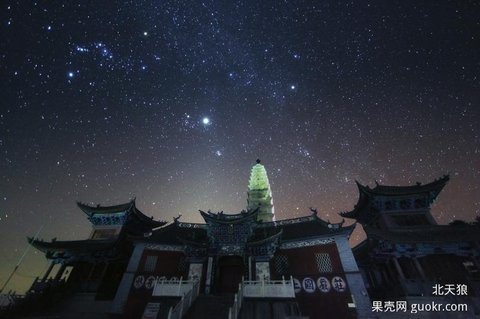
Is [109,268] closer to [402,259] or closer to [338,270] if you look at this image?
[338,270]

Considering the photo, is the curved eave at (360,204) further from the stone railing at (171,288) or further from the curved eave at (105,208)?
the curved eave at (105,208)

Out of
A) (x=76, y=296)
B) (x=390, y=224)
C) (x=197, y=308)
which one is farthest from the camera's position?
(x=390, y=224)

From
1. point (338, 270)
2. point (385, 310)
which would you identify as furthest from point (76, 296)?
point (385, 310)

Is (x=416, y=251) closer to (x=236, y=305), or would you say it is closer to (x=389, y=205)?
(x=389, y=205)

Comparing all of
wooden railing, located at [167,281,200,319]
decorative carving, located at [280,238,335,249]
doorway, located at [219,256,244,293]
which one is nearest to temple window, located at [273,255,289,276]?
decorative carving, located at [280,238,335,249]

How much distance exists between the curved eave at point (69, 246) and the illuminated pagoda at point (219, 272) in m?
0.08

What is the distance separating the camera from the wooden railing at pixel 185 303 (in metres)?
12.1

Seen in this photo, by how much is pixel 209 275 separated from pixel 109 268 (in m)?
10.7

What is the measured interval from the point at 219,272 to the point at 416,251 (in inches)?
600

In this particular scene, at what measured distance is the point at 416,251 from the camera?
17.2 m

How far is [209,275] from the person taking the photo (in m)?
17.5

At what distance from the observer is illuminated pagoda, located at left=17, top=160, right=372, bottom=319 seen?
14.6 m

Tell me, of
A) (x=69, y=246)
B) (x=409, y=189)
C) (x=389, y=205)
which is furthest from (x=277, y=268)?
(x=69, y=246)

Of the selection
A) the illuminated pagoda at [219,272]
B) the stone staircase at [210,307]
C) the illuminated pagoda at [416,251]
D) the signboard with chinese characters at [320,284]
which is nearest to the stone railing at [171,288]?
the illuminated pagoda at [219,272]
